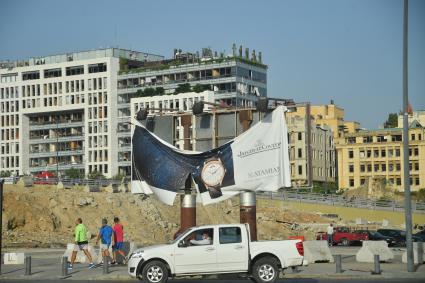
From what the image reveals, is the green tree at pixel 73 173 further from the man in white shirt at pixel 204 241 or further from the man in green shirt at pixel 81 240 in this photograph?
the man in white shirt at pixel 204 241

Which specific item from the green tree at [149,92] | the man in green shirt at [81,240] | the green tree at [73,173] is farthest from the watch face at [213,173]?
the green tree at [73,173]

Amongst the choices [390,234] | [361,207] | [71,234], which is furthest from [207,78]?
[390,234]

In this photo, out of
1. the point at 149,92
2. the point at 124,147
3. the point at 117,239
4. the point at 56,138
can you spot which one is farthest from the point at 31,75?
the point at 117,239

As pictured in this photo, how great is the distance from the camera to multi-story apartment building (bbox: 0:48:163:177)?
166m

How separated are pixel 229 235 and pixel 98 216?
58.5 metres

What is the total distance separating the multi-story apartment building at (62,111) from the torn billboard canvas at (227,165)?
128m

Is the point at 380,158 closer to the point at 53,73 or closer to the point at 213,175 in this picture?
the point at 53,73

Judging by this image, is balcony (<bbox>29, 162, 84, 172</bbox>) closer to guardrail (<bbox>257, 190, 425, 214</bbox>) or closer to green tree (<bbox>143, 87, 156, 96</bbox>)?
green tree (<bbox>143, 87, 156, 96</bbox>)

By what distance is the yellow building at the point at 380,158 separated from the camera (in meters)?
148

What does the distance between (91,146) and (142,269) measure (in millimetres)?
142385

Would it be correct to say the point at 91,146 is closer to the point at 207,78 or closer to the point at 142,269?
the point at 207,78

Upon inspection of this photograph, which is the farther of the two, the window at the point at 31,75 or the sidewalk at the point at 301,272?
the window at the point at 31,75

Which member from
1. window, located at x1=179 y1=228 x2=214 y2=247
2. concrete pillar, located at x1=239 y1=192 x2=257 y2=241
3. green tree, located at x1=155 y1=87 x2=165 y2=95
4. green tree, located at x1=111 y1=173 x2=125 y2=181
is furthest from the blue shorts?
green tree, located at x1=155 y1=87 x2=165 y2=95

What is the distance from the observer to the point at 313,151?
156250 mm
